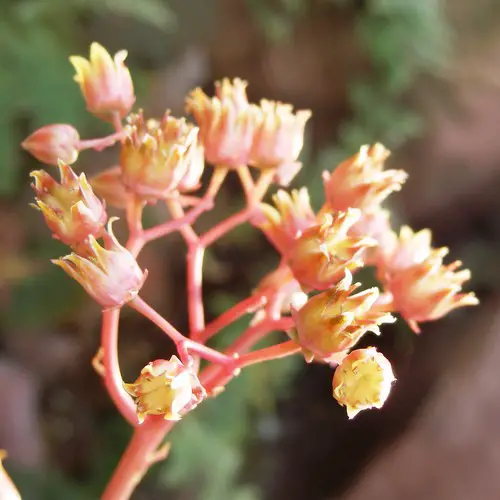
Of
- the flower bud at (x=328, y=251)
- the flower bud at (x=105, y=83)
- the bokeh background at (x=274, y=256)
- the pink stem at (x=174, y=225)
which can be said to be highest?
the flower bud at (x=105, y=83)

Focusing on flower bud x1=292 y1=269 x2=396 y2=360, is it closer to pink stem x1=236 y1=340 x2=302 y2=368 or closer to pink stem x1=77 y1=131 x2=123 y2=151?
pink stem x1=236 y1=340 x2=302 y2=368

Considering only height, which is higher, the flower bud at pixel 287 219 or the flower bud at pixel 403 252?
the flower bud at pixel 287 219

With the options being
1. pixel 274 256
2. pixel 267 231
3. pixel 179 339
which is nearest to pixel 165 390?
pixel 179 339

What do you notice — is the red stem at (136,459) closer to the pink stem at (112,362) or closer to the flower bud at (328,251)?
the pink stem at (112,362)

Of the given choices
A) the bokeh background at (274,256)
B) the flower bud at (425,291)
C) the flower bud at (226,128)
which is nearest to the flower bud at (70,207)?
the flower bud at (226,128)

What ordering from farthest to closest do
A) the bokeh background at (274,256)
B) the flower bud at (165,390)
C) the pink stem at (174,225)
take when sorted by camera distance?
the bokeh background at (274,256), the pink stem at (174,225), the flower bud at (165,390)
